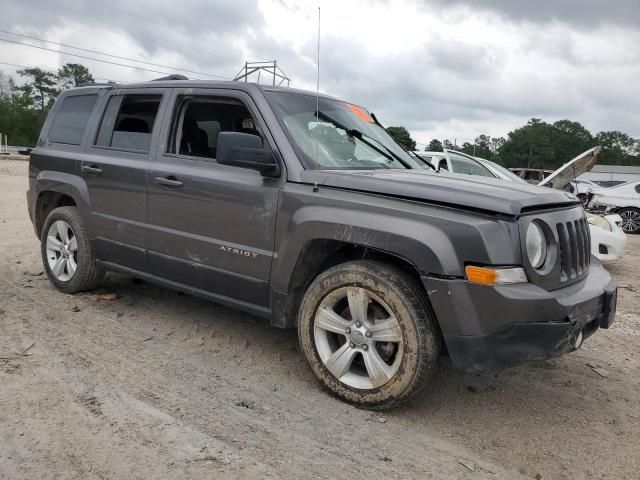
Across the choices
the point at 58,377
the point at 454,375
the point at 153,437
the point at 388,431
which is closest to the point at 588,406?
the point at 454,375

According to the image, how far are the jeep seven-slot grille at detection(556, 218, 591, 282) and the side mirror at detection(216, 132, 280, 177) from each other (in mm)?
1781

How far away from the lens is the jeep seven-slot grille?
10.0 ft

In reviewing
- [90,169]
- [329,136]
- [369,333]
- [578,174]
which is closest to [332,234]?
[369,333]

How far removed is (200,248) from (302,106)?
4.16 ft

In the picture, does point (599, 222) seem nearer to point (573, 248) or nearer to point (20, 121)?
point (573, 248)

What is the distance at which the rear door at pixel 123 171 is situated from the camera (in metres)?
4.28

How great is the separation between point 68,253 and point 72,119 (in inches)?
50.5

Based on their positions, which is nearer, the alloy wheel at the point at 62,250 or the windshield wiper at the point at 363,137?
the windshield wiper at the point at 363,137

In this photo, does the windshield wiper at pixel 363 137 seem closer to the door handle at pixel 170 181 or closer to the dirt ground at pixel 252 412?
the door handle at pixel 170 181

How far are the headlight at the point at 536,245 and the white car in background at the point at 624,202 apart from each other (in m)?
12.3

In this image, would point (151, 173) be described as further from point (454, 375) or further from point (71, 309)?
point (454, 375)

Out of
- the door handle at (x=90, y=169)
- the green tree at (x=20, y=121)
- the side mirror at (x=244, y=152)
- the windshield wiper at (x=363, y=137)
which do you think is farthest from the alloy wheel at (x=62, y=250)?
the green tree at (x=20, y=121)

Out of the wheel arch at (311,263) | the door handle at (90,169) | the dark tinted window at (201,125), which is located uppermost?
the dark tinted window at (201,125)

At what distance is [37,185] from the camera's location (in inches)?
208
